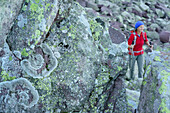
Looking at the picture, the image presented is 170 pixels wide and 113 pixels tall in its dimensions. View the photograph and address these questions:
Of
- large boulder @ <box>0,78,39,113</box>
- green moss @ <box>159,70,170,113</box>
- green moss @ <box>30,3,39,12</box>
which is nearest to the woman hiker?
green moss @ <box>159,70,170,113</box>

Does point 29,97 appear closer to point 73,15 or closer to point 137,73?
point 73,15

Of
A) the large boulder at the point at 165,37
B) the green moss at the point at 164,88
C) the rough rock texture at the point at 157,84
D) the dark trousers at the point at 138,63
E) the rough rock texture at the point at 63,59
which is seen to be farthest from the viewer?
the large boulder at the point at 165,37

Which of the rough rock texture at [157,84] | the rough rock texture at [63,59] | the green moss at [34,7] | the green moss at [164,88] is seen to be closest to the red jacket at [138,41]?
the rough rock texture at [63,59]

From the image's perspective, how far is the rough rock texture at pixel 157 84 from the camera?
77.5 inches

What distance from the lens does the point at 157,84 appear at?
218 cm

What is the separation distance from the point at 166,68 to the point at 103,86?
4.42 feet

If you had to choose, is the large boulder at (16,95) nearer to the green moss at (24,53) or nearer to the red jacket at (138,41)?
the green moss at (24,53)

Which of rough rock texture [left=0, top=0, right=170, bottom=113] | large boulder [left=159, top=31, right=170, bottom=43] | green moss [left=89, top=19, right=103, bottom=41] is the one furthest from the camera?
large boulder [left=159, top=31, right=170, bottom=43]

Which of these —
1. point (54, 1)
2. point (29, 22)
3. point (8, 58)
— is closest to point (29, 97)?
point (8, 58)

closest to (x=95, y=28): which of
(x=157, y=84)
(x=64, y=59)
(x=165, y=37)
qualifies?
(x=64, y=59)

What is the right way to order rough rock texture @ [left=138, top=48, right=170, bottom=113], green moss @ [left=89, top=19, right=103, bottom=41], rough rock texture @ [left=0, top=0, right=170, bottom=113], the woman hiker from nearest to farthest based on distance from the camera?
1. rough rock texture @ [left=138, top=48, right=170, bottom=113]
2. rough rock texture @ [left=0, top=0, right=170, bottom=113]
3. green moss @ [left=89, top=19, right=103, bottom=41]
4. the woman hiker

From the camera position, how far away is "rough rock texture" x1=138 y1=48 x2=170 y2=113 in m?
1.97

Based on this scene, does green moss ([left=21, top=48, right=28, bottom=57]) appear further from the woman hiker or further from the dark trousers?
the dark trousers

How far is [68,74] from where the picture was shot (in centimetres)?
306
